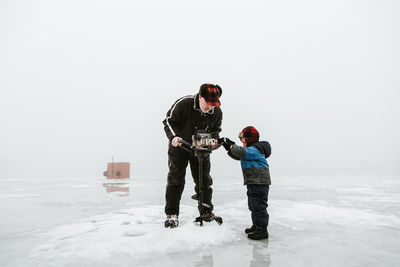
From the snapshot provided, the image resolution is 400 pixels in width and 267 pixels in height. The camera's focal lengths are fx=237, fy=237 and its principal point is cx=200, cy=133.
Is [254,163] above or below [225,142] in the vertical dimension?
below

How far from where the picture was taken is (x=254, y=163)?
7.81ft

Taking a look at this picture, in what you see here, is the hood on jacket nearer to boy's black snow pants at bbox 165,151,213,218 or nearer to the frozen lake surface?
boy's black snow pants at bbox 165,151,213,218

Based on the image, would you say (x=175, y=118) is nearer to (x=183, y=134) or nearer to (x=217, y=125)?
(x=183, y=134)

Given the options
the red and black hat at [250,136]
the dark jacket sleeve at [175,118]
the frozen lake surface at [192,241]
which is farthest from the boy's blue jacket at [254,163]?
the dark jacket sleeve at [175,118]

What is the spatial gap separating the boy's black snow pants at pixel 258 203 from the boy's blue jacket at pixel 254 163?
65 mm

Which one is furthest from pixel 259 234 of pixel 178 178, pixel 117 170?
pixel 117 170

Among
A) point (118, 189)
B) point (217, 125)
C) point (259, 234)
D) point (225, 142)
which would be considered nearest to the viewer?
point (259, 234)

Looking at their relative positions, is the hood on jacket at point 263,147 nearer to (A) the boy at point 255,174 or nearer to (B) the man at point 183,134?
(A) the boy at point 255,174

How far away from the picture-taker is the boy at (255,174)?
2229mm

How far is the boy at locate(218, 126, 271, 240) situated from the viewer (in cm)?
223

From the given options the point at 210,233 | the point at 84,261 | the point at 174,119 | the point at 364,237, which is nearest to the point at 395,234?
the point at 364,237

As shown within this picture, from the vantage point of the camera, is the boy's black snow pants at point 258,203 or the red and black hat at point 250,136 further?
the red and black hat at point 250,136

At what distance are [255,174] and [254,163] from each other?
4.4 inches

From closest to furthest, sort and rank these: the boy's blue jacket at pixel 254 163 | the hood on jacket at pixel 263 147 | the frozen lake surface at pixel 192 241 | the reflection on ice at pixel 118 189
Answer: the frozen lake surface at pixel 192 241
the boy's blue jacket at pixel 254 163
the hood on jacket at pixel 263 147
the reflection on ice at pixel 118 189
